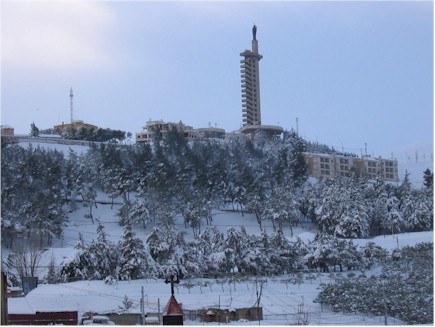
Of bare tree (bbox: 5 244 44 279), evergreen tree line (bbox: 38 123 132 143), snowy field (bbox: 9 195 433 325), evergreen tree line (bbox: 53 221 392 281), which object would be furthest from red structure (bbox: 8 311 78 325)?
evergreen tree line (bbox: 38 123 132 143)

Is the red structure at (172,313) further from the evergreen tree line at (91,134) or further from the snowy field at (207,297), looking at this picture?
the evergreen tree line at (91,134)

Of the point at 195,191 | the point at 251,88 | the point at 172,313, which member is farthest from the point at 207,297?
the point at 251,88

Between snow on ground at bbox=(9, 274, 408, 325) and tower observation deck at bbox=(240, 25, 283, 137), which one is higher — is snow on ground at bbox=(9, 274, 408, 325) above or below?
below

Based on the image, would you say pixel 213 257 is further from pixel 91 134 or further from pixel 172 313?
pixel 91 134

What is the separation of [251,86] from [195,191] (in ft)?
51.8

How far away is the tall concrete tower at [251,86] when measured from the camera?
33344 mm

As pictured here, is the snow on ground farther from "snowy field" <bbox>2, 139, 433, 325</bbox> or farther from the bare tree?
the bare tree

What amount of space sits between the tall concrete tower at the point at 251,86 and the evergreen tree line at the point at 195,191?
916 cm

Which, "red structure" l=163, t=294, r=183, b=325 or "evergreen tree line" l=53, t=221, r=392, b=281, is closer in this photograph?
"red structure" l=163, t=294, r=183, b=325

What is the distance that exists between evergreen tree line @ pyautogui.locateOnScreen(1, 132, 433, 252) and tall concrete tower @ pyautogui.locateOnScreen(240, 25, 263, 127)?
30.0ft

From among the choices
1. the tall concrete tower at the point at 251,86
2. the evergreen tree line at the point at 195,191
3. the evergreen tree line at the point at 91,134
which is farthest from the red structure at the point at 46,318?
the tall concrete tower at the point at 251,86

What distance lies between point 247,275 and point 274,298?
1.91 meters

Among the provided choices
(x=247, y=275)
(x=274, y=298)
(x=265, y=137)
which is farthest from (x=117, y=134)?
(x=274, y=298)

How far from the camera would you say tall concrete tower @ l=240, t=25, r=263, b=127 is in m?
33.3
